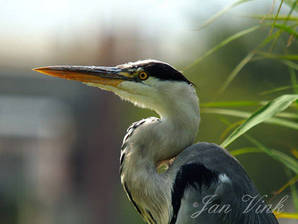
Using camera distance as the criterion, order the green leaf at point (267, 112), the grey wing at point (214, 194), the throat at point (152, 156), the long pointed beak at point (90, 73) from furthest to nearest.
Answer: the long pointed beak at point (90, 73) < the throat at point (152, 156) < the grey wing at point (214, 194) < the green leaf at point (267, 112)

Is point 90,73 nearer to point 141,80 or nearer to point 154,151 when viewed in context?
point 141,80

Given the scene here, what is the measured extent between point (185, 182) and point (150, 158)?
0.27 metres

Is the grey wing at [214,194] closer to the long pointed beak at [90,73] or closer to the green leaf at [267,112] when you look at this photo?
the green leaf at [267,112]

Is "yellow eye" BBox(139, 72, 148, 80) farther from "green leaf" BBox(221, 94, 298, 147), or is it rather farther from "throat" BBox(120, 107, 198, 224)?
"green leaf" BBox(221, 94, 298, 147)

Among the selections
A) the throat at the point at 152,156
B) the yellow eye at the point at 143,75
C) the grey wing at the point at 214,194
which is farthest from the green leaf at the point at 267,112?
the yellow eye at the point at 143,75

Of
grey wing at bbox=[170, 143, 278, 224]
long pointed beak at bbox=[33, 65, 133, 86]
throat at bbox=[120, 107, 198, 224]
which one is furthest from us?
long pointed beak at bbox=[33, 65, 133, 86]

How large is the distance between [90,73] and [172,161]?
603mm

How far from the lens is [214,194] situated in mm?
3195

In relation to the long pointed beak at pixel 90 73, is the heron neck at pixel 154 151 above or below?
below

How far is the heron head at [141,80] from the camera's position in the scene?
11.4 feet

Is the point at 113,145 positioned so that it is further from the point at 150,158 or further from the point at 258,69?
the point at 150,158

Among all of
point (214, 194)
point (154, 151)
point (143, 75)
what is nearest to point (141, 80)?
point (143, 75)

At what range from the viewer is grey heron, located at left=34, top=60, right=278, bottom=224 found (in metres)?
3.18

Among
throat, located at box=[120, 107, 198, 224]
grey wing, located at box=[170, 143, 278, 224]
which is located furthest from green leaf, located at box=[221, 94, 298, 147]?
throat, located at box=[120, 107, 198, 224]
